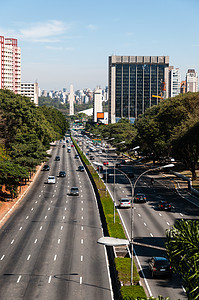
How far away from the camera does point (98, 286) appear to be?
30.2m

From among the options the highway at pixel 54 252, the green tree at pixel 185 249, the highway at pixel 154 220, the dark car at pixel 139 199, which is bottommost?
the highway at pixel 54 252

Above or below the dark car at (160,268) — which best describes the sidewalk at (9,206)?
below

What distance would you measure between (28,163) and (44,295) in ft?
→ 148

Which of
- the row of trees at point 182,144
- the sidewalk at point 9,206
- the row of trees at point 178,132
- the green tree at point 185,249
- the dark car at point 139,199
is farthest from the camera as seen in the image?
the row of trees at point 178,132

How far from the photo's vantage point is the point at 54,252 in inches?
1501

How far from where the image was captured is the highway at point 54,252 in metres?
29.6

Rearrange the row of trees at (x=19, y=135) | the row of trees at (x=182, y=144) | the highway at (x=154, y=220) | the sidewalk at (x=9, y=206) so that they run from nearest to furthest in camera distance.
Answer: the row of trees at (x=182, y=144)
the highway at (x=154, y=220)
the sidewalk at (x=9, y=206)
the row of trees at (x=19, y=135)

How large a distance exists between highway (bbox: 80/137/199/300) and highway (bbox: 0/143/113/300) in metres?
3.04

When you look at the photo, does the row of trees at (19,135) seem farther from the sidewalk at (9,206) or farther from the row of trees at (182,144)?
the row of trees at (182,144)

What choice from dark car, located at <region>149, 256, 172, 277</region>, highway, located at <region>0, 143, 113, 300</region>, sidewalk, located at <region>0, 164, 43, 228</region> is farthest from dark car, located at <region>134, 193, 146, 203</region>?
dark car, located at <region>149, 256, 172, 277</region>

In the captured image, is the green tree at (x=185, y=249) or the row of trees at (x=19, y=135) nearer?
the green tree at (x=185, y=249)

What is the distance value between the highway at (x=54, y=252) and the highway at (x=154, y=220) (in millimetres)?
3039

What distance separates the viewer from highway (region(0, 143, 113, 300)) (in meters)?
29.6

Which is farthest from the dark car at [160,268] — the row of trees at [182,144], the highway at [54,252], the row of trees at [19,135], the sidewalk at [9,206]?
the row of trees at [19,135]
